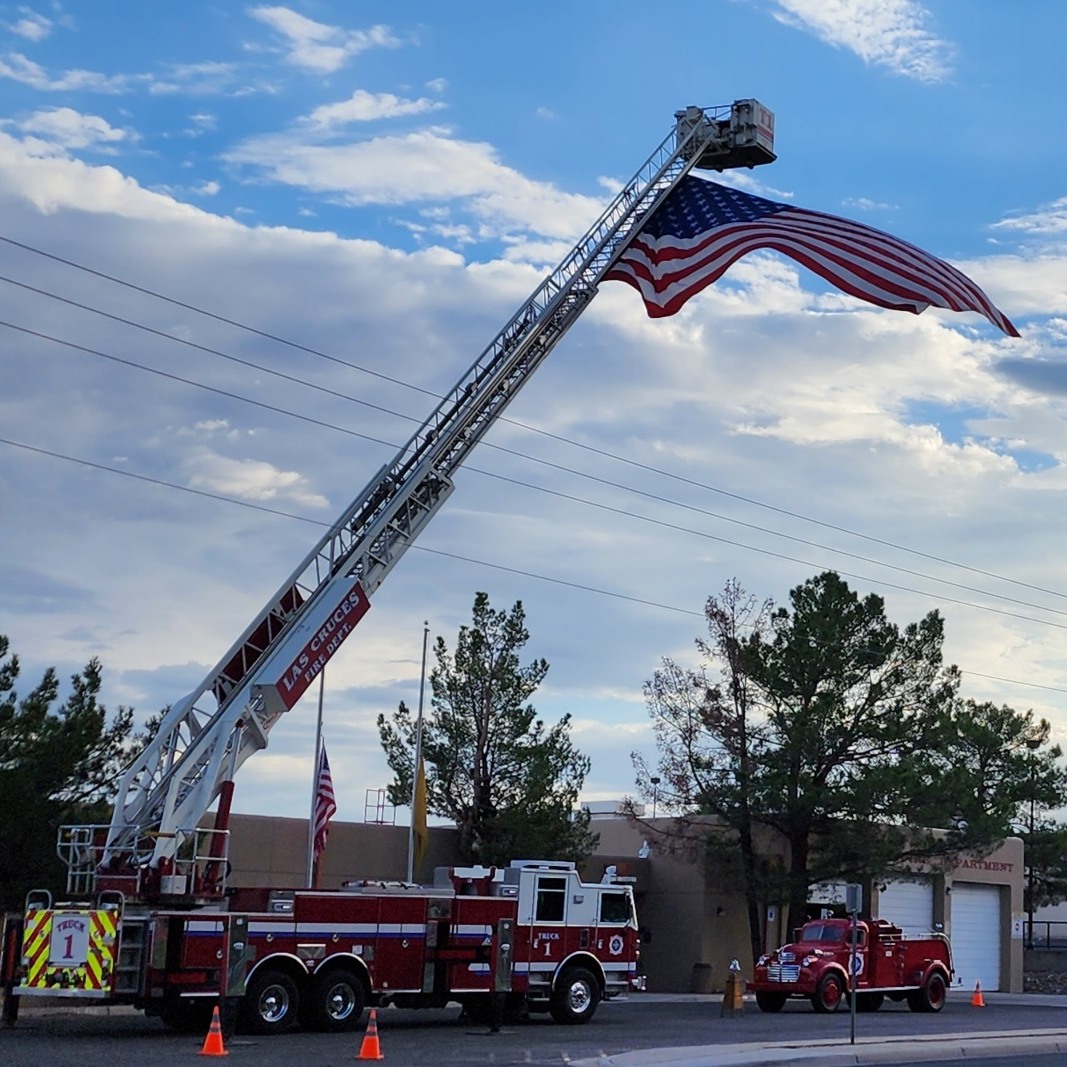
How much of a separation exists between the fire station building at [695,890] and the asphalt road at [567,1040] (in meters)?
4.18

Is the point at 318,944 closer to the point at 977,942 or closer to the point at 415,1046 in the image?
the point at 415,1046

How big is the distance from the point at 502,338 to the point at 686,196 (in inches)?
168

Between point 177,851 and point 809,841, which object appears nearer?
point 177,851

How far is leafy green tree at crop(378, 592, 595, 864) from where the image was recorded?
1593 inches

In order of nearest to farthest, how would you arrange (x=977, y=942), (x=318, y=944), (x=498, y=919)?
1. (x=318, y=944)
2. (x=498, y=919)
3. (x=977, y=942)

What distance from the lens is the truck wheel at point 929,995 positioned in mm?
36031

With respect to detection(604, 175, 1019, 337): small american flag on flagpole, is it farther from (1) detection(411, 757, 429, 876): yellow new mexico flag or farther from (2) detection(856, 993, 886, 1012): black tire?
(2) detection(856, 993, 886, 1012): black tire

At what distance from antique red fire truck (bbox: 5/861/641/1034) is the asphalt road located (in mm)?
614

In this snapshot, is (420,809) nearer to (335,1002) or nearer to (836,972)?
(836,972)

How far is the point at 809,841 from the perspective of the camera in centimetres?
4609

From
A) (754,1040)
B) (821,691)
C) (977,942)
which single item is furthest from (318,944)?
(977,942)

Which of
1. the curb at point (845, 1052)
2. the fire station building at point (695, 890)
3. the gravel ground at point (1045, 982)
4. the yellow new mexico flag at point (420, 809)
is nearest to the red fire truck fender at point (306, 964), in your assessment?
the curb at point (845, 1052)

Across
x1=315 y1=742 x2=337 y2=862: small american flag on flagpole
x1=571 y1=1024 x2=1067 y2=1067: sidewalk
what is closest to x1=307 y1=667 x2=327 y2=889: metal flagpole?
x1=315 y1=742 x2=337 y2=862: small american flag on flagpole

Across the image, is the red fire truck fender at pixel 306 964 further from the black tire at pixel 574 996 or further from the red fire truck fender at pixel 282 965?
the black tire at pixel 574 996
